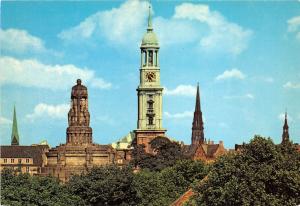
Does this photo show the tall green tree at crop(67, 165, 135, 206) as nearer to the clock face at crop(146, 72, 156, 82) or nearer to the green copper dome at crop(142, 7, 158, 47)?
the green copper dome at crop(142, 7, 158, 47)

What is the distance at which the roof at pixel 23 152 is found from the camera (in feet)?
504

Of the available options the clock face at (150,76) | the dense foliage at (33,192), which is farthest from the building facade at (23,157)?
the dense foliage at (33,192)

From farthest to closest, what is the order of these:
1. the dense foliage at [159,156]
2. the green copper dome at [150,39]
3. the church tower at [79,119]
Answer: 1. the green copper dome at [150,39]
2. the church tower at [79,119]
3. the dense foliage at [159,156]

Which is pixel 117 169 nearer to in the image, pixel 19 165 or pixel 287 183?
pixel 287 183

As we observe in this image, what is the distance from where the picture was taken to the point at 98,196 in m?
78.1

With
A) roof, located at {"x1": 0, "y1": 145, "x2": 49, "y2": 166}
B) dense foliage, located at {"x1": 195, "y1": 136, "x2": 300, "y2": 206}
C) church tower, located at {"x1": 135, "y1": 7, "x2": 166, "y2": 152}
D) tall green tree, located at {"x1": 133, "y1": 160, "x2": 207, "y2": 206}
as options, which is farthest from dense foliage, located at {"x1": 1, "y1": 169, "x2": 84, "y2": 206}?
church tower, located at {"x1": 135, "y1": 7, "x2": 166, "y2": 152}

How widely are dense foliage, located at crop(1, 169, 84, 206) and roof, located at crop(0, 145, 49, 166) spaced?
73.3m

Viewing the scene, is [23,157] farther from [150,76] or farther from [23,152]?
[150,76]

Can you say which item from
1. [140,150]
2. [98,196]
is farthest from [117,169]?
[140,150]

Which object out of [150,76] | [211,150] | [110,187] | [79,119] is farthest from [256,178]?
[211,150]

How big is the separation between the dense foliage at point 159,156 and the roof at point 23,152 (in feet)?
47.0

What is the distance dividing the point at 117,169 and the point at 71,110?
207ft

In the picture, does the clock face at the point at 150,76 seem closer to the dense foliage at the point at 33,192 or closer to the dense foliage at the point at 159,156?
the dense foliage at the point at 159,156

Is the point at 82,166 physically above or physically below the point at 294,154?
above
